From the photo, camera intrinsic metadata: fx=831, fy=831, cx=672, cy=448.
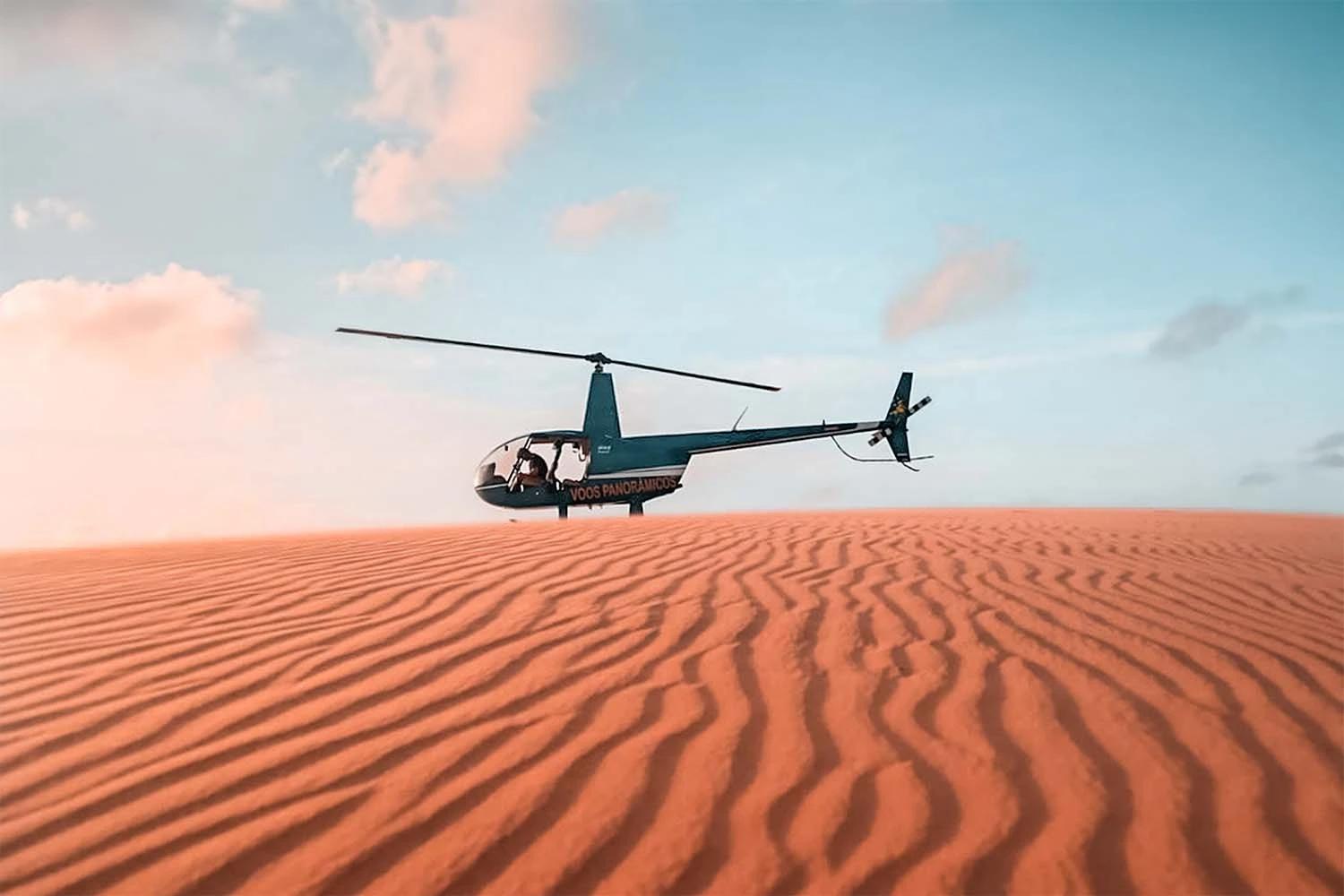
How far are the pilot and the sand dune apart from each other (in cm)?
1035

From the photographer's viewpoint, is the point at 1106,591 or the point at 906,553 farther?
the point at 906,553

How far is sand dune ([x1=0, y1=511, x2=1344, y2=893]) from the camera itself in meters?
2.76

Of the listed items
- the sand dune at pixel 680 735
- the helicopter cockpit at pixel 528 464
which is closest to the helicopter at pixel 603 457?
the helicopter cockpit at pixel 528 464

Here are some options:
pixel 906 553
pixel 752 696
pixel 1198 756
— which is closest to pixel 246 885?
pixel 752 696

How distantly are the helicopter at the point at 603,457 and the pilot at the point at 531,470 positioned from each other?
2cm

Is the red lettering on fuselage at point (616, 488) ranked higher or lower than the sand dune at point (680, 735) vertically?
higher

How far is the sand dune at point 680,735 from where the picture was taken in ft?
9.05

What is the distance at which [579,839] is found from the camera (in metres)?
2.85

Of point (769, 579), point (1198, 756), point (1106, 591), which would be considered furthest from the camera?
point (769, 579)

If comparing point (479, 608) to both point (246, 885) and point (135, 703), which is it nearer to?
point (135, 703)

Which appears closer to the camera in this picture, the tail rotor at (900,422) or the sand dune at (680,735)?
the sand dune at (680,735)

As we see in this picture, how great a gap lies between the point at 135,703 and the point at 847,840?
3507 mm

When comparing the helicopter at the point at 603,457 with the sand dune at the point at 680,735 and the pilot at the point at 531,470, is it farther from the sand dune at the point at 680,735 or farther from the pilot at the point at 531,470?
the sand dune at the point at 680,735

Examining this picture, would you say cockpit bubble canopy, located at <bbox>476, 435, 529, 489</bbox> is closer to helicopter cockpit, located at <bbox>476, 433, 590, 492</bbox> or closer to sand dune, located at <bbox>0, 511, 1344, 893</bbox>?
helicopter cockpit, located at <bbox>476, 433, 590, 492</bbox>
